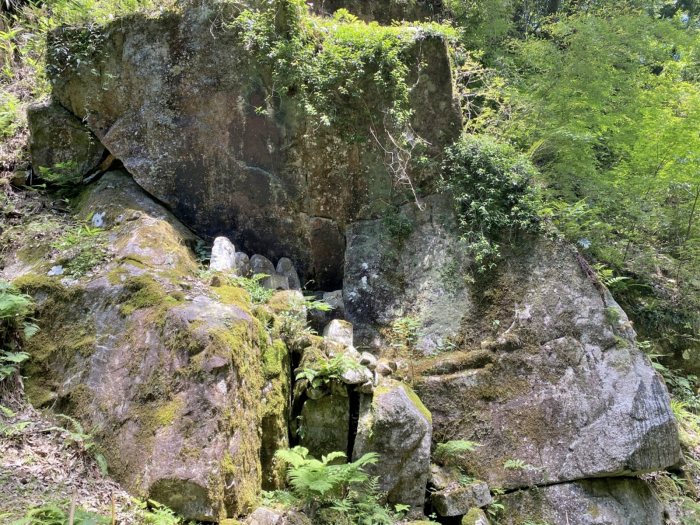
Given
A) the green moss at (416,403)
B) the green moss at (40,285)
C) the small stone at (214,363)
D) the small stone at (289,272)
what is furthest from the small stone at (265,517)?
the small stone at (289,272)

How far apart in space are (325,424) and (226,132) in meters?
5.10

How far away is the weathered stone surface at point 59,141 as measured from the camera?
771 centimetres

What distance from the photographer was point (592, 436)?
19.8 ft

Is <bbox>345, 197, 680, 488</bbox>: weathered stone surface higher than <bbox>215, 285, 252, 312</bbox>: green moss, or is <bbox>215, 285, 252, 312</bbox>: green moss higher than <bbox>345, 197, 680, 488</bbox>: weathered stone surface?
<bbox>215, 285, 252, 312</bbox>: green moss

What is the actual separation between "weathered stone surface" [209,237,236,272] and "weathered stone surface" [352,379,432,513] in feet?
9.36

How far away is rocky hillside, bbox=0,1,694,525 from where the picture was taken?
436 cm

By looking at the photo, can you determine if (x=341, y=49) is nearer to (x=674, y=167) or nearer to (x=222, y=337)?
Answer: (x=222, y=337)

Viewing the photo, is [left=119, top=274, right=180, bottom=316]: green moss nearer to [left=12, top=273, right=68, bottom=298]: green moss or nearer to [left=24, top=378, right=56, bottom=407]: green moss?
[left=12, top=273, right=68, bottom=298]: green moss

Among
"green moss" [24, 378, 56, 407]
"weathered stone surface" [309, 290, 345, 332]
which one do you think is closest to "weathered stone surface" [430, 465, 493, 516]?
"weathered stone surface" [309, 290, 345, 332]

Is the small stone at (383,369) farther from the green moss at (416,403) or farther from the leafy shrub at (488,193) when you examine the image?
the leafy shrub at (488,193)

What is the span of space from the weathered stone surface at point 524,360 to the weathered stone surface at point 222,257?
187 centimetres

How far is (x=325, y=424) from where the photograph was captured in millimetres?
5453

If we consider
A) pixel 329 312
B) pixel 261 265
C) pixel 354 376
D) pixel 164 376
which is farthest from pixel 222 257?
pixel 164 376

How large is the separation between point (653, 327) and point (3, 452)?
10060 millimetres
